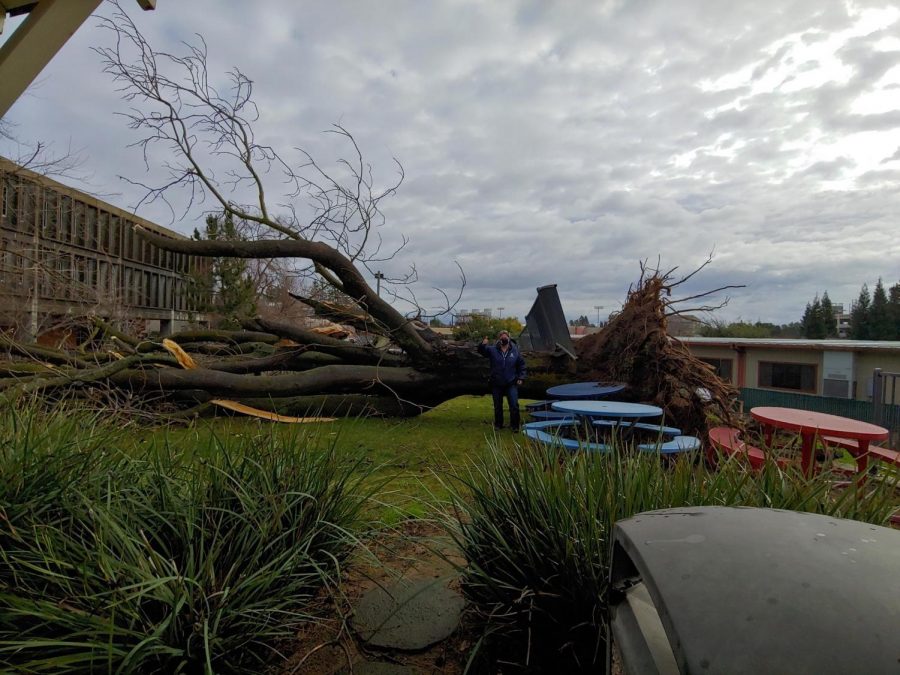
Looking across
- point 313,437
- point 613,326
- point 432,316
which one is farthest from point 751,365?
point 313,437

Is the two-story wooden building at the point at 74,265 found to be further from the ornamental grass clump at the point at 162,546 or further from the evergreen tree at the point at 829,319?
the evergreen tree at the point at 829,319

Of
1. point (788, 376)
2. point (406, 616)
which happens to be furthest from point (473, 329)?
point (788, 376)

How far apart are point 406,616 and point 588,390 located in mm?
6089

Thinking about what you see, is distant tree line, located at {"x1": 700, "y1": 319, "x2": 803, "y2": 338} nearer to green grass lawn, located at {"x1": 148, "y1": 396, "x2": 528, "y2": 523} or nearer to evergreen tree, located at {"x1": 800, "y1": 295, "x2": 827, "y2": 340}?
evergreen tree, located at {"x1": 800, "y1": 295, "x2": 827, "y2": 340}

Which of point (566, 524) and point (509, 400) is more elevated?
point (566, 524)

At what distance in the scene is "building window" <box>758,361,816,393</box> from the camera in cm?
1942

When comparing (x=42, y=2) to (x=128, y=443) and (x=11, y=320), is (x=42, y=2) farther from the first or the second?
(x=11, y=320)

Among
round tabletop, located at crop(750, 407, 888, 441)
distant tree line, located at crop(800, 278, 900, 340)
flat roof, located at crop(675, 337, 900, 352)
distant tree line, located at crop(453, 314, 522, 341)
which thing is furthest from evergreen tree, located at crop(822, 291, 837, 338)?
round tabletop, located at crop(750, 407, 888, 441)

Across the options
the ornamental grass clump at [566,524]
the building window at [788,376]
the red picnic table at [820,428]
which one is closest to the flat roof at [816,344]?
the building window at [788,376]

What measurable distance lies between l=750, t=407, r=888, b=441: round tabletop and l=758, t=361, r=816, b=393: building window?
17441mm

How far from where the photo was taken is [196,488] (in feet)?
7.62

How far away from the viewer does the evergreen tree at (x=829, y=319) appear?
4569 cm

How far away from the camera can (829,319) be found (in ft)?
155

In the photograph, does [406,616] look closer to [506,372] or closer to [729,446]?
[729,446]
